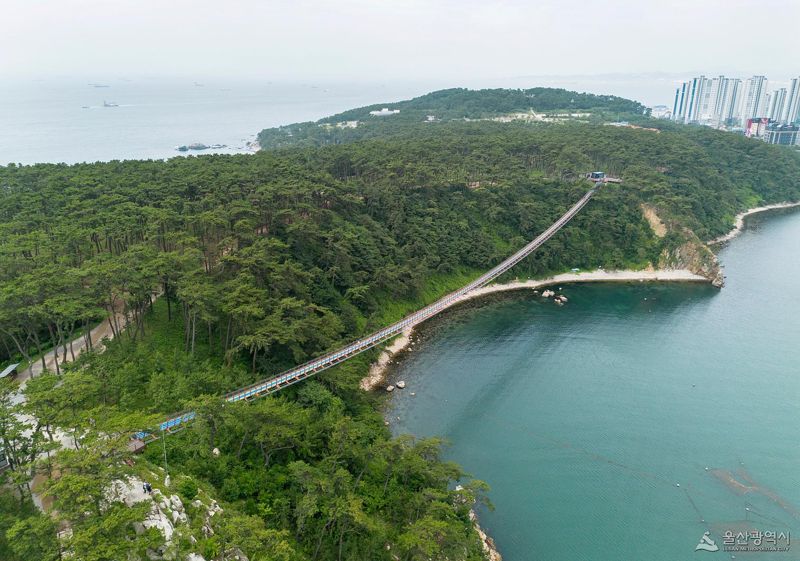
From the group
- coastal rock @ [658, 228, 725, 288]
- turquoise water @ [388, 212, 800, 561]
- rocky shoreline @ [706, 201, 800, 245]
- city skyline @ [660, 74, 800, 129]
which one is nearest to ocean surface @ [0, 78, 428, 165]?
turquoise water @ [388, 212, 800, 561]

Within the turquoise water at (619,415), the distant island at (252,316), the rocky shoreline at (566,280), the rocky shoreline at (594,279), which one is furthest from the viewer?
the rocky shoreline at (594,279)

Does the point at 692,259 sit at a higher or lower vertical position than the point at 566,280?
higher

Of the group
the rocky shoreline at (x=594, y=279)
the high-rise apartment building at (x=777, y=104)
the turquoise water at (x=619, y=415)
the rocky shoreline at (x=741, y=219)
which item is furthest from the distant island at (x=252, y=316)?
the high-rise apartment building at (x=777, y=104)

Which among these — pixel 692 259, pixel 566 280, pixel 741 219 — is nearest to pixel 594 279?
pixel 566 280

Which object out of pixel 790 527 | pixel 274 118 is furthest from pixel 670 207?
pixel 274 118

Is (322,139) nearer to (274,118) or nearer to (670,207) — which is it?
(670,207)

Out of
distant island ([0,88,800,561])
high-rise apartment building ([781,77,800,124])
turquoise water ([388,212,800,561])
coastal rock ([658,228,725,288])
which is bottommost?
turquoise water ([388,212,800,561])

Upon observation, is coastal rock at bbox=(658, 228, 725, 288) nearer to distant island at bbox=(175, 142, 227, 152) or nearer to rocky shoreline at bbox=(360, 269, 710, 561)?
rocky shoreline at bbox=(360, 269, 710, 561)

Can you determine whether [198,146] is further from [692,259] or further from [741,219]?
[741,219]

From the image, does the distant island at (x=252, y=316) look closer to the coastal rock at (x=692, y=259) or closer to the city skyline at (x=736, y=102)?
the coastal rock at (x=692, y=259)
